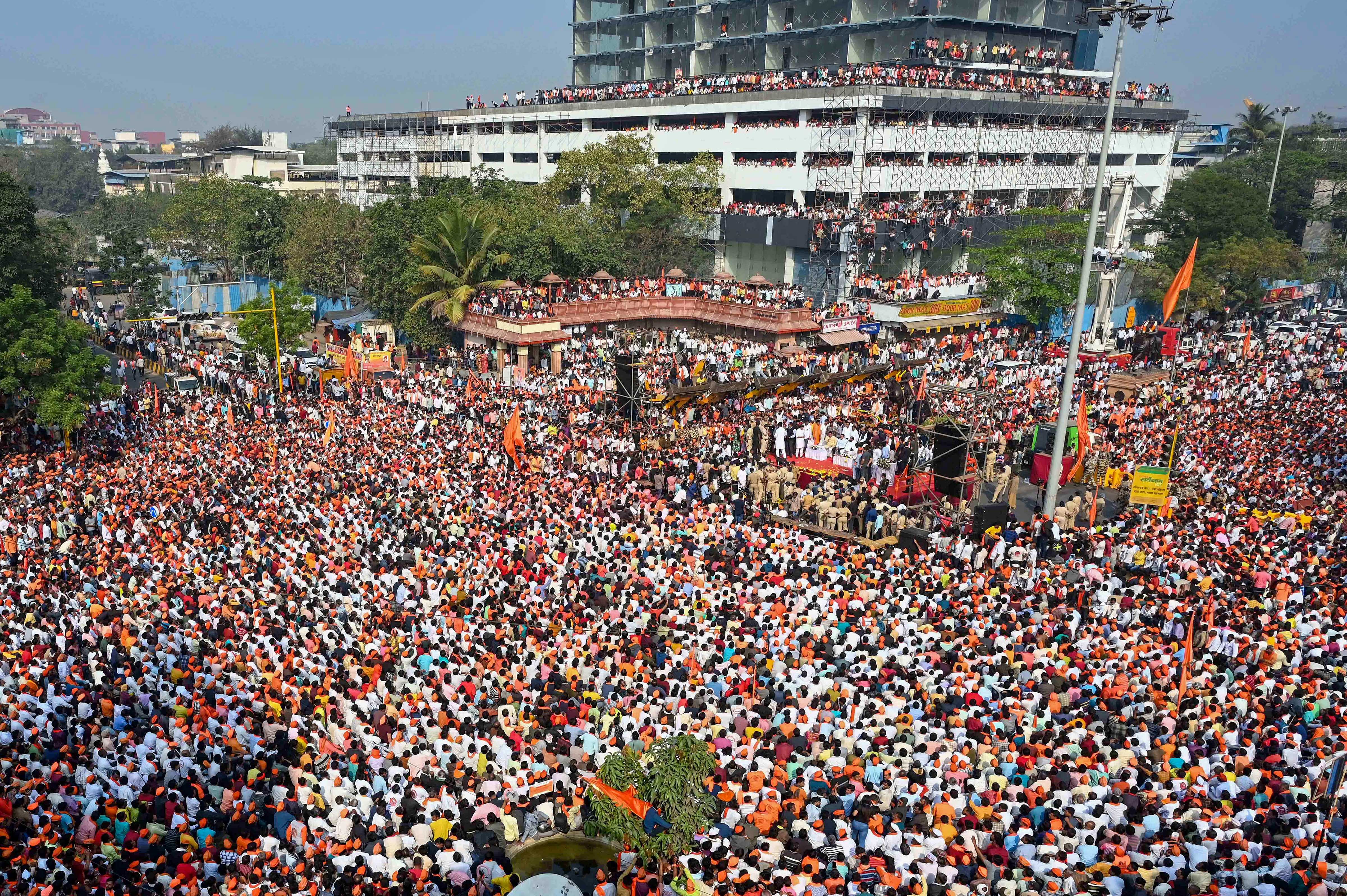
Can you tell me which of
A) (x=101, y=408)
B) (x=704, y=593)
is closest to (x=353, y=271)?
(x=101, y=408)

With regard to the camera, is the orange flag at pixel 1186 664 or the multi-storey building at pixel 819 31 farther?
the multi-storey building at pixel 819 31

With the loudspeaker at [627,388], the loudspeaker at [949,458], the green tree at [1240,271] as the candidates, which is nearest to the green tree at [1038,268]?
the green tree at [1240,271]

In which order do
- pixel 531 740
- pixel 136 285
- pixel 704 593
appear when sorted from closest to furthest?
pixel 531 740 → pixel 704 593 → pixel 136 285

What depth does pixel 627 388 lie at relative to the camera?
2184 cm

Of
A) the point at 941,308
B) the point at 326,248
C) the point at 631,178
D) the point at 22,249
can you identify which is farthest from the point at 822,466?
the point at 326,248

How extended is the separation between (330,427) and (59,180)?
347 feet

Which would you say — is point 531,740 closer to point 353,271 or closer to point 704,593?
point 704,593

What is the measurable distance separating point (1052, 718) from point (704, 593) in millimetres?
4917

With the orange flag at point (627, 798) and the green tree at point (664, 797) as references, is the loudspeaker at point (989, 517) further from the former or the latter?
the orange flag at point (627, 798)

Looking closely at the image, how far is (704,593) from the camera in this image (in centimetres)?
1371

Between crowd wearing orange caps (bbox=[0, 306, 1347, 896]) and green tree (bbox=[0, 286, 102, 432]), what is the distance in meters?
1.79

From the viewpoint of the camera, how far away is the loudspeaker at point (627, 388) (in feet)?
71.3

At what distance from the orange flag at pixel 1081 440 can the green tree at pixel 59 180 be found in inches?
4002

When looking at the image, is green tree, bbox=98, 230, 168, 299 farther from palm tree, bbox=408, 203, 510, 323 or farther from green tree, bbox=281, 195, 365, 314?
palm tree, bbox=408, 203, 510, 323
